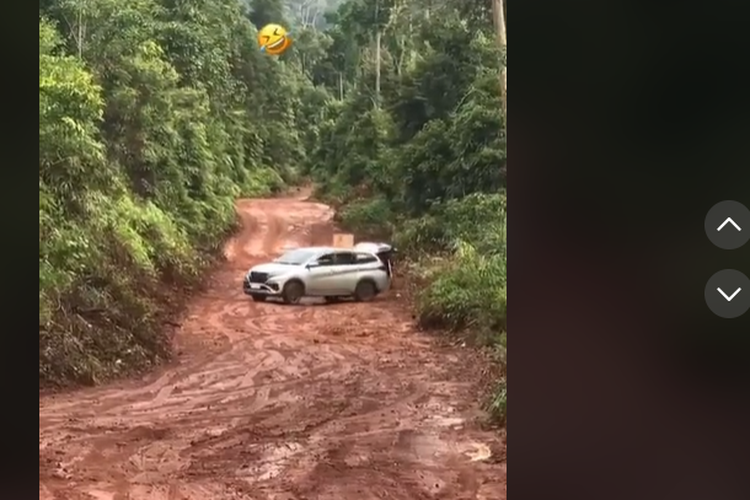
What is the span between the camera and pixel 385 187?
5.00 ft

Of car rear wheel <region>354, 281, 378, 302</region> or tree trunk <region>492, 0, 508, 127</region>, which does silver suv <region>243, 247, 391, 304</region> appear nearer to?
car rear wheel <region>354, 281, 378, 302</region>

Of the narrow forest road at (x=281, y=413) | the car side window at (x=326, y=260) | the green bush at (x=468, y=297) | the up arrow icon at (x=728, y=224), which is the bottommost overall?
the narrow forest road at (x=281, y=413)

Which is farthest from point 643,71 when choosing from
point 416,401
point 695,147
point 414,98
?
point 416,401

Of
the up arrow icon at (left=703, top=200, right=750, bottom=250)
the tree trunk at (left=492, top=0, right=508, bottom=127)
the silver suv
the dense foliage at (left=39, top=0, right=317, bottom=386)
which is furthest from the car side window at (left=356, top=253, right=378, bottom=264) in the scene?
the up arrow icon at (left=703, top=200, right=750, bottom=250)

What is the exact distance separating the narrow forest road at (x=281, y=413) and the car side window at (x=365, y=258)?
6cm

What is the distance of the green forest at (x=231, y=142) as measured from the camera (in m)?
1.49

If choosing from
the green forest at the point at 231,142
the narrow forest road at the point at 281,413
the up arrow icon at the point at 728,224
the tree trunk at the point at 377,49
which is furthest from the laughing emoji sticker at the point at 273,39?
the up arrow icon at the point at 728,224

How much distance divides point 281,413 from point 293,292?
0.21m

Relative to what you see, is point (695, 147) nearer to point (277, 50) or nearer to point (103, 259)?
point (277, 50)

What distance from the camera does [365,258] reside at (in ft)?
4.87

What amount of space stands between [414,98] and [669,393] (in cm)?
68

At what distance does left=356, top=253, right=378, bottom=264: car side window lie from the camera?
1.48m

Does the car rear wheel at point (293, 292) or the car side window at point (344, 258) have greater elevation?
the car side window at point (344, 258)

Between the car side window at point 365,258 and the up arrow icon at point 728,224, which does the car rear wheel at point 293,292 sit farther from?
the up arrow icon at point 728,224
